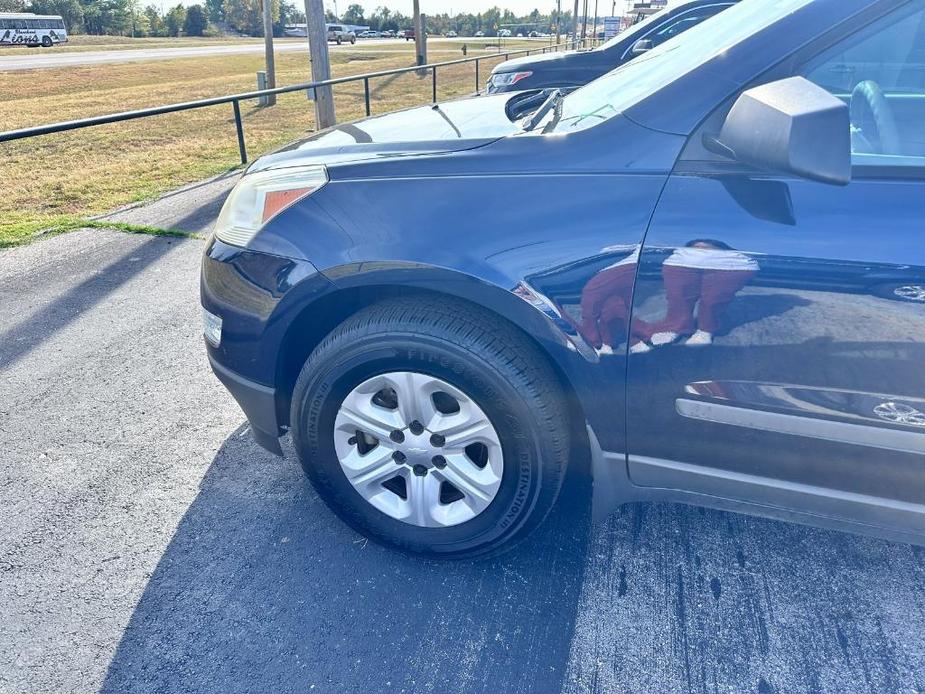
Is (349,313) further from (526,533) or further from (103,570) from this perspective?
(103,570)

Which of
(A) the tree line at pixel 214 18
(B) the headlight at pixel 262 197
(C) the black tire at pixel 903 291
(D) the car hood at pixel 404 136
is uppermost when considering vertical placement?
(A) the tree line at pixel 214 18

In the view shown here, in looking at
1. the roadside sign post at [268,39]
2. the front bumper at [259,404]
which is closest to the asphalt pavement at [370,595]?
the front bumper at [259,404]

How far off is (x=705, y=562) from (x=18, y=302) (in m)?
4.26

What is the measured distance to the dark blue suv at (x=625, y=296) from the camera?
4.99 ft

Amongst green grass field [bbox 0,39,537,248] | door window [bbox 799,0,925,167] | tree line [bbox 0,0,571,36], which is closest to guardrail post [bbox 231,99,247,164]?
green grass field [bbox 0,39,537,248]

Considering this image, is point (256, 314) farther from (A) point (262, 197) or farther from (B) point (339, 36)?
(B) point (339, 36)

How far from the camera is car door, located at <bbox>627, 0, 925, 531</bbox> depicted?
1.49 metres

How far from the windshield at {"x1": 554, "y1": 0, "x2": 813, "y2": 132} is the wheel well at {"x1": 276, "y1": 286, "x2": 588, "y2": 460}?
63 cm

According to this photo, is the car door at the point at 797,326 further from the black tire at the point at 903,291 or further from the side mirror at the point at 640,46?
the side mirror at the point at 640,46

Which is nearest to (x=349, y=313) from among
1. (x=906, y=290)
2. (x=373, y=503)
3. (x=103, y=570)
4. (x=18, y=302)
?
(x=373, y=503)

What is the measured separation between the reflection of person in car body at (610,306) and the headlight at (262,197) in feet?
2.97

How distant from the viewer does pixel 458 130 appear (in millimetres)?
2191

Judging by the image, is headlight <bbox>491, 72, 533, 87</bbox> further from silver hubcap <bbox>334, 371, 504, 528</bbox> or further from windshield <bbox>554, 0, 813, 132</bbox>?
silver hubcap <bbox>334, 371, 504, 528</bbox>

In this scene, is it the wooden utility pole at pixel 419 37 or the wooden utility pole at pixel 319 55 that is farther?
the wooden utility pole at pixel 419 37
